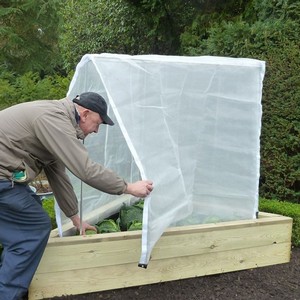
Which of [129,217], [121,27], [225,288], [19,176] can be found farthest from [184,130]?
[121,27]

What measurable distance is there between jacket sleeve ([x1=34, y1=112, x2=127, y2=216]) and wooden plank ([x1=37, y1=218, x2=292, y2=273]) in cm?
87

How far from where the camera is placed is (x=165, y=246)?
4.18 metres

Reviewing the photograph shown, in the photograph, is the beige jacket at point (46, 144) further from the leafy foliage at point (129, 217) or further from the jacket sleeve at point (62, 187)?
the leafy foliage at point (129, 217)

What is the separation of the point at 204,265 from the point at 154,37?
23.9 feet

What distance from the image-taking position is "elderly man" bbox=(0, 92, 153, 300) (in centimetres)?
315

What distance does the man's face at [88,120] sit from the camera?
3.40m

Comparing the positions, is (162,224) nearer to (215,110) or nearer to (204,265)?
(204,265)

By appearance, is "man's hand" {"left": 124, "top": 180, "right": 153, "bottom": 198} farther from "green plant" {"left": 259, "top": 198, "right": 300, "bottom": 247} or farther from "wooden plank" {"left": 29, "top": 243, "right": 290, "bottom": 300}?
"green plant" {"left": 259, "top": 198, "right": 300, "bottom": 247}

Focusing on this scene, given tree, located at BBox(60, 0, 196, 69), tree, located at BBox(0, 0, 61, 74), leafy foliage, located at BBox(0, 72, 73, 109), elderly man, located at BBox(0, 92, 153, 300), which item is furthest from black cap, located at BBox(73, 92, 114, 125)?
tree, located at BBox(0, 0, 61, 74)

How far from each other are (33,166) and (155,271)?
1.45 m

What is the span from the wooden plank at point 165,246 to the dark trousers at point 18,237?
15.9 inches

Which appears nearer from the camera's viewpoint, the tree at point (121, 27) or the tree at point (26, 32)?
the tree at point (121, 27)

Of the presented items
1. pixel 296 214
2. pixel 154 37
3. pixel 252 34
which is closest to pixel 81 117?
pixel 296 214

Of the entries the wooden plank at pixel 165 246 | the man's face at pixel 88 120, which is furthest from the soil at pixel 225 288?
the man's face at pixel 88 120
